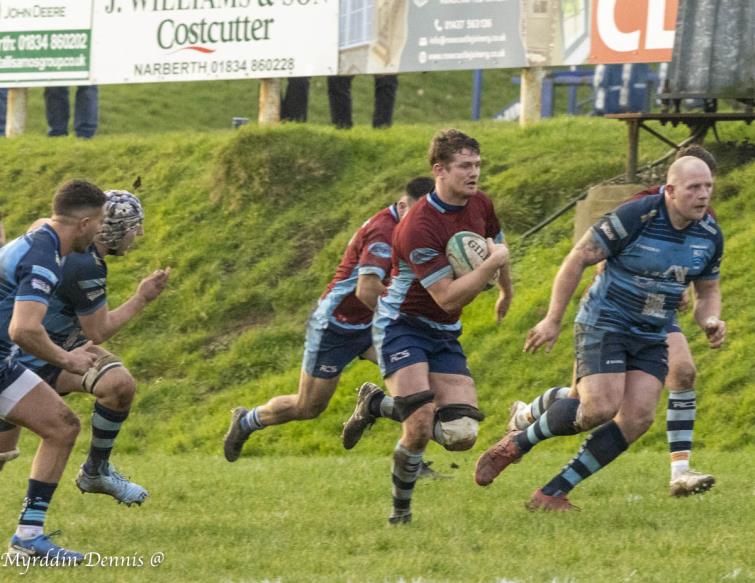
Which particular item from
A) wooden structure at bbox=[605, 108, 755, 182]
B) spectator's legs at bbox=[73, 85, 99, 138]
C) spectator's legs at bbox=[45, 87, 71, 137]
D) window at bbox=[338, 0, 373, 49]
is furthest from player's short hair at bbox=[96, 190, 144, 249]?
spectator's legs at bbox=[45, 87, 71, 137]

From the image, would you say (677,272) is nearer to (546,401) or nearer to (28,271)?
(546,401)

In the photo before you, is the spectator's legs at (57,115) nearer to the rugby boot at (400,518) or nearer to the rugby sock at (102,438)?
the rugby sock at (102,438)

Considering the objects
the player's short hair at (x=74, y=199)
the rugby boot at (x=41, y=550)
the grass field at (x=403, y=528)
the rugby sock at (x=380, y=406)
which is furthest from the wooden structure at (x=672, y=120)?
the rugby boot at (x=41, y=550)

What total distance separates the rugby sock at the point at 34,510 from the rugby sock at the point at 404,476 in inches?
80.1

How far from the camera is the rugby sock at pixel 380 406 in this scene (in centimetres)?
1052

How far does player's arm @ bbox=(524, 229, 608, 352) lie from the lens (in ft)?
28.7

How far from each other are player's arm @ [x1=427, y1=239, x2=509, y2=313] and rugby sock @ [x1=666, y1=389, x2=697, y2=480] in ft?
6.32

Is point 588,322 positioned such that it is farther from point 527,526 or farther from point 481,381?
point 481,381

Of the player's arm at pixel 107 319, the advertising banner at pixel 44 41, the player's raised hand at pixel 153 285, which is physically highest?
the advertising banner at pixel 44 41

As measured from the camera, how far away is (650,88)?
21375 millimetres

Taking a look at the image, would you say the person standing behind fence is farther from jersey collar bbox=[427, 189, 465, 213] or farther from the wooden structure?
jersey collar bbox=[427, 189, 465, 213]

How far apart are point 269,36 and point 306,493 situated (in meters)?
10.7

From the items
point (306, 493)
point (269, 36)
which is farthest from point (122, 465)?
point (269, 36)

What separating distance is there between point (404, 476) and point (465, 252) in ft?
4.38
